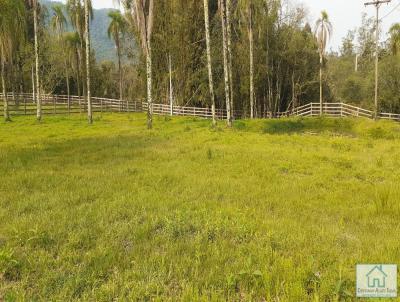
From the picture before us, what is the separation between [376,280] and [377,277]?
0.05m

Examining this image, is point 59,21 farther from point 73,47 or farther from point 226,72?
point 226,72

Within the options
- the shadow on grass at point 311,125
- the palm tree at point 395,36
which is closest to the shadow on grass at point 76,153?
the shadow on grass at point 311,125

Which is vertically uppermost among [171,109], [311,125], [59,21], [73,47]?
[59,21]

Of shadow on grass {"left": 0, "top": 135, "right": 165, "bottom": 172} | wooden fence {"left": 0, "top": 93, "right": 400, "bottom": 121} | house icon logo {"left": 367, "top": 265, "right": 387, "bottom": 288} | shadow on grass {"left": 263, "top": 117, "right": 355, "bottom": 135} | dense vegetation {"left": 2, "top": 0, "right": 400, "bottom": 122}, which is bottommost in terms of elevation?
house icon logo {"left": 367, "top": 265, "right": 387, "bottom": 288}

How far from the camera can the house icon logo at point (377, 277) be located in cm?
358

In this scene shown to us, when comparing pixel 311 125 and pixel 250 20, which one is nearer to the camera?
pixel 311 125

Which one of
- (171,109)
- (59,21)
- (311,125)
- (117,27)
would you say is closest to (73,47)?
(59,21)

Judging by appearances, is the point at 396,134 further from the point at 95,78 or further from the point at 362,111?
the point at 95,78

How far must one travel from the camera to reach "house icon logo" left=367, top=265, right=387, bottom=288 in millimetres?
3578

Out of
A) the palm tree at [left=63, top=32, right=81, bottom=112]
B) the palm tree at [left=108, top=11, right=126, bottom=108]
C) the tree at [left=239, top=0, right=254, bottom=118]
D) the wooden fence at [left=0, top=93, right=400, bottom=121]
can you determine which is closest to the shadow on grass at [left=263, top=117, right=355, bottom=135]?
the tree at [left=239, top=0, right=254, bottom=118]

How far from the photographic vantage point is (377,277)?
3689mm

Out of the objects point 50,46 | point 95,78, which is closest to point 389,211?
point 50,46

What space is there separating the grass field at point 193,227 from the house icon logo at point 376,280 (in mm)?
128

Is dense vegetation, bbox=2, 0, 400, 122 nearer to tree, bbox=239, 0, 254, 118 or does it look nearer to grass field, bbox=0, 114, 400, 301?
tree, bbox=239, 0, 254, 118
